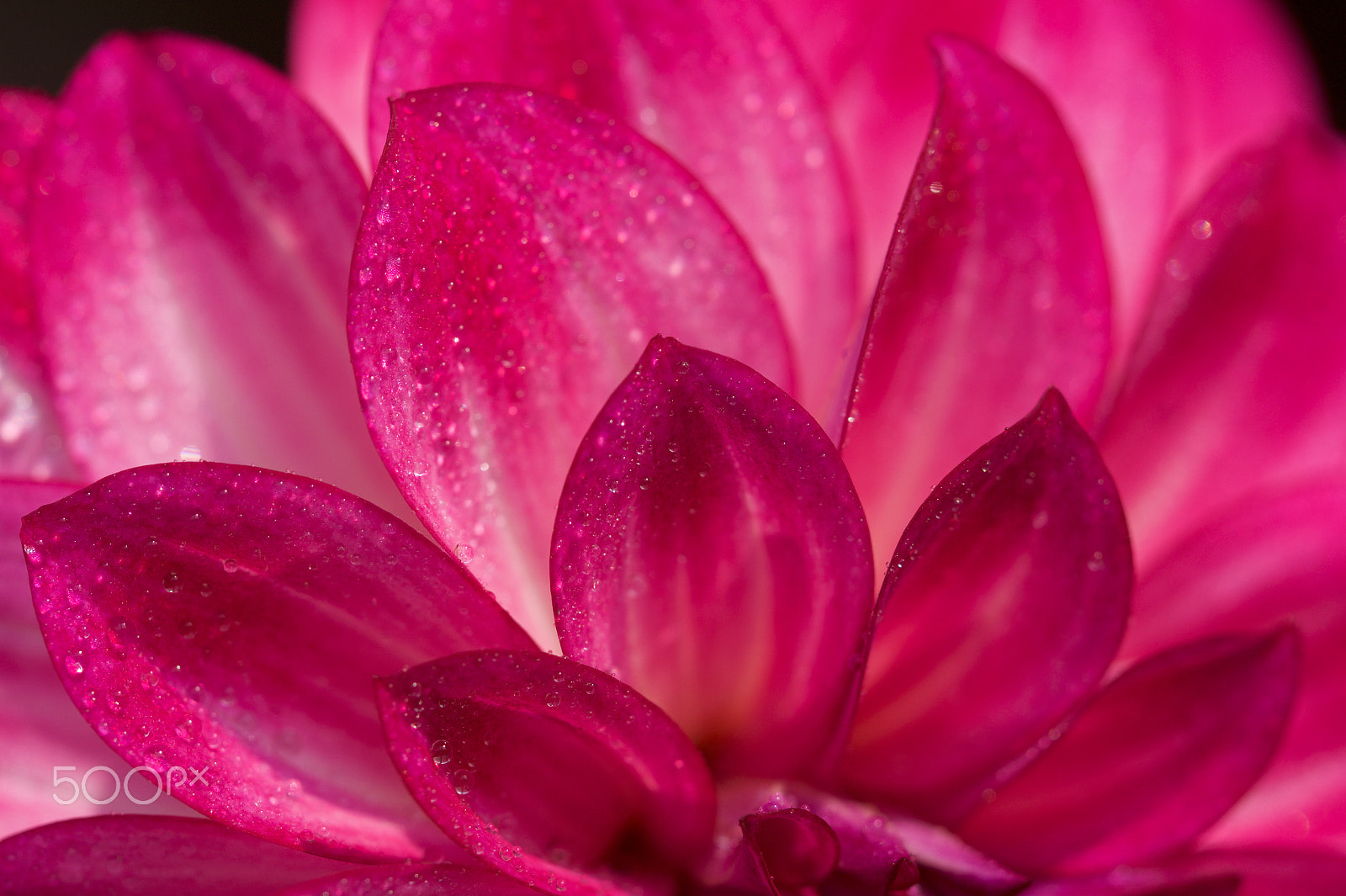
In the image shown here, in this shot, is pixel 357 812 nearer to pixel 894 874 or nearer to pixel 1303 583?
pixel 894 874

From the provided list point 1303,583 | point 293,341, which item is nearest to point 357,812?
point 293,341

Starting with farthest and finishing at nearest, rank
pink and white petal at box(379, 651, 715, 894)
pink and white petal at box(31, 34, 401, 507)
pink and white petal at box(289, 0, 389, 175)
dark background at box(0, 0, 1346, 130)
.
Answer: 1. dark background at box(0, 0, 1346, 130)
2. pink and white petal at box(289, 0, 389, 175)
3. pink and white petal at box(31, 34, 401, 507)
4. pink and white petal at box(379, 651, 715, 894)

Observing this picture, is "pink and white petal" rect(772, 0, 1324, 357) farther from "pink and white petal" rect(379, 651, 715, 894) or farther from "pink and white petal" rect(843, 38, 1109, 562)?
"pink and white petal" rect(379, 651, 715, 894)

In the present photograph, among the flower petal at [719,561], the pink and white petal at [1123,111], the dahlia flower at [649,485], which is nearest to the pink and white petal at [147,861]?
the dahlia flower at [649,485]

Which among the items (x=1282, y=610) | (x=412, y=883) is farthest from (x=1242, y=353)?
(x=412, y=883)

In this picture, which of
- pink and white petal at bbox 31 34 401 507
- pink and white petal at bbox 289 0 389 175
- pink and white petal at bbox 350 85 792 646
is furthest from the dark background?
pink and white petal at bbox 350 85 792 646
